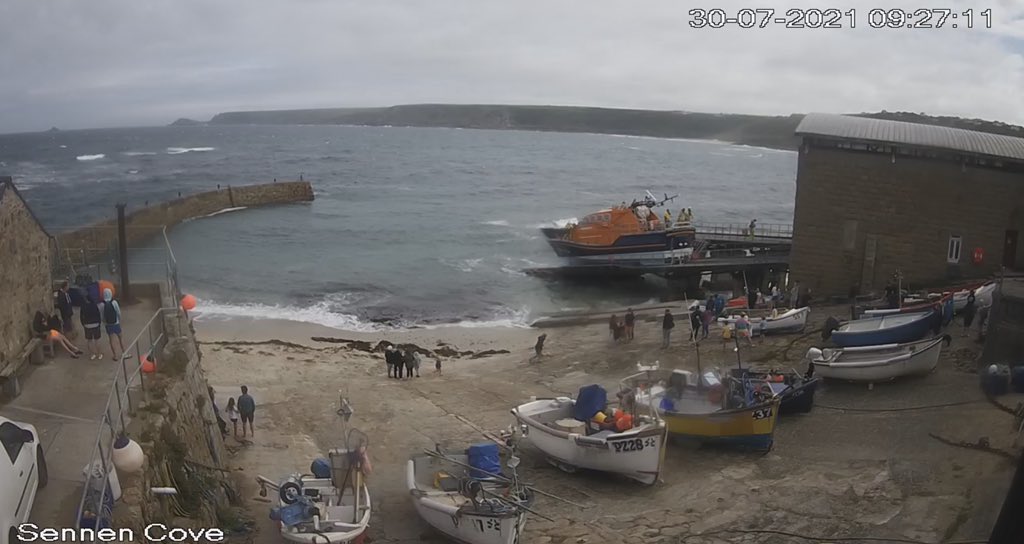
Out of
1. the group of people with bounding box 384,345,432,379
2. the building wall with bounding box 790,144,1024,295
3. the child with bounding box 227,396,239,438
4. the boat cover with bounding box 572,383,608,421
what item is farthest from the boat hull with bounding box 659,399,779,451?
the building wall with bounding box 790,144,1024,295

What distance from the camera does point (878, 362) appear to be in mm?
15125

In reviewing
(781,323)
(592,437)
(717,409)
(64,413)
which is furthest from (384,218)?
(64,413)

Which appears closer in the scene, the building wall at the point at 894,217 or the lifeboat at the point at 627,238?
the building wall at the point at 894,217

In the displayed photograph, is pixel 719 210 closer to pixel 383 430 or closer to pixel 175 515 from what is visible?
pixel 383 430

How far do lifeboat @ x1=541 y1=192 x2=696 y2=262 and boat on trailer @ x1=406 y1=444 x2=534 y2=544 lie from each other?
23562mm

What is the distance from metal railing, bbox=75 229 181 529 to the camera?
6793 mm

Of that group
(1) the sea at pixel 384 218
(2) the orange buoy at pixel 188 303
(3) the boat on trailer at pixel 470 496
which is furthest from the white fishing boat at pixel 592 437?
(1) the sea at pixel 384 218

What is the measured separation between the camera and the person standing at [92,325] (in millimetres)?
10969

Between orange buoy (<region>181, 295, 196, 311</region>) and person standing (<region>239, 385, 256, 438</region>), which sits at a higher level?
orange buoy (<region>181, 295, 196, 311</region>)

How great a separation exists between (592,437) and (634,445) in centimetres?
71

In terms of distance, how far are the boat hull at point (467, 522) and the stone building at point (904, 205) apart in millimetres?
14233

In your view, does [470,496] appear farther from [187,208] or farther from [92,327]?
[187,208]

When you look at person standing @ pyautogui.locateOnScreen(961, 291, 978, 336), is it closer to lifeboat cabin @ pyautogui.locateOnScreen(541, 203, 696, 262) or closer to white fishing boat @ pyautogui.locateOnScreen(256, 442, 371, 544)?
white fishing boat @ pyautogui.locateOnScreen(256, 442, 371, 544)

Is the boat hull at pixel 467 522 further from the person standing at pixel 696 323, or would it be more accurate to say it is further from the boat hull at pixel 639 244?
the boat hull at pixel 639 244
